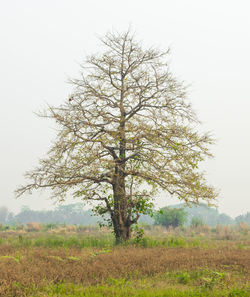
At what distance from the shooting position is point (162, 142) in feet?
51.5

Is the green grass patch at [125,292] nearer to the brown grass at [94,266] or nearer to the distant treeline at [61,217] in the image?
the brown grass at [94,266]

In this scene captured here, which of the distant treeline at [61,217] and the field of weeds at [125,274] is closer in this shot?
the field of weeds at [125,274]

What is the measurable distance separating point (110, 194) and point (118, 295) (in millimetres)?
9529

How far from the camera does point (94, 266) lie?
9.03m

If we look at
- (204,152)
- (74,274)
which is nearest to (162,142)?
(204,152)

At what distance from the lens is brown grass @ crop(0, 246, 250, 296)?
25.6 feet

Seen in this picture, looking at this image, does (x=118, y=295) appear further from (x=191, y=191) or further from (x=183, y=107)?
(x=183, y=107)

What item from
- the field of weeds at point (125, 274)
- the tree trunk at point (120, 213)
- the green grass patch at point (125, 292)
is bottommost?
the green grass patch at point (125, 292)

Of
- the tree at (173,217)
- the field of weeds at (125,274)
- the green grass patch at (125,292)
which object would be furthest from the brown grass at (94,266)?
the tree at (173,217)

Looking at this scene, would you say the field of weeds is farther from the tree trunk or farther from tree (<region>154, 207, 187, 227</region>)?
tree (<region>154, 207, 187, 227</region>)

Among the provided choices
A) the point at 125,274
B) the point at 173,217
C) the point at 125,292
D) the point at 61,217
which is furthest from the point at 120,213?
the point at 61,217

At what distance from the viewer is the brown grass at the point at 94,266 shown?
7.80 m

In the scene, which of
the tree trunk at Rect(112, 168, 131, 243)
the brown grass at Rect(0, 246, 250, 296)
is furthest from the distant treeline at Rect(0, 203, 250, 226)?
the brown grass at Rect(0, 246, 250, 296)

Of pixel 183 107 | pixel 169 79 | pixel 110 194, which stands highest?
pixel 169 79
